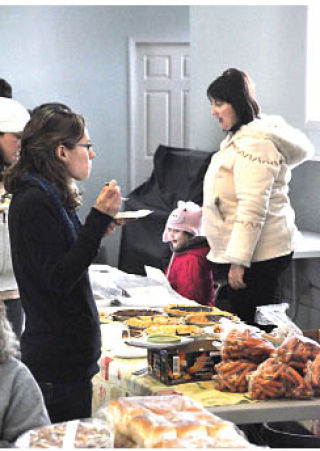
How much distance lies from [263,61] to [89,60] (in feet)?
10.5

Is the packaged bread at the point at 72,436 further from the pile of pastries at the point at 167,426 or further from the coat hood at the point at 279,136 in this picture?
the coat hood at the point at 279,136

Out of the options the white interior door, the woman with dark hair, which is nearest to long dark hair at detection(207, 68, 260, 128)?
the woman with dark hair

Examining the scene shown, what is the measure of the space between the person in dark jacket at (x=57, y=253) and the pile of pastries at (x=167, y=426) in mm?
705

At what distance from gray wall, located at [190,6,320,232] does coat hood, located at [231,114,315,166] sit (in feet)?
6.49

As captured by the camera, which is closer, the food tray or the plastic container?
the plastic container

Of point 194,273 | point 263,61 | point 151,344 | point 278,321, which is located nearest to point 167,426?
point 151,344

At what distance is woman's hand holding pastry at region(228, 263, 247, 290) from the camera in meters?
3.68

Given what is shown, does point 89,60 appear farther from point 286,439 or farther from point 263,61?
point 286,439

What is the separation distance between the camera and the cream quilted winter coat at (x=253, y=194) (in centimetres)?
360

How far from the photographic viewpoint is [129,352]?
2709mm

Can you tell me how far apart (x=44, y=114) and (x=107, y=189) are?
0.30 m

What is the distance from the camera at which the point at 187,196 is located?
21.5 feet

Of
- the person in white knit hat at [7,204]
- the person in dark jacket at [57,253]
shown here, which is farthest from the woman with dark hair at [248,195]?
the person in dark jacket at [57,253]

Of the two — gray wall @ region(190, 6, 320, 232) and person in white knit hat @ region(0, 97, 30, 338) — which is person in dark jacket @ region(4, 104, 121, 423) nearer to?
person in white knit hat @ region(0, 97, 30, 338)
